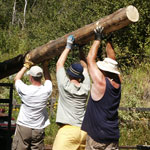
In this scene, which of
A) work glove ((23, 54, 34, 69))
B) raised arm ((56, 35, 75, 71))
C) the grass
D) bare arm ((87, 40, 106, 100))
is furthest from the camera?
the grass

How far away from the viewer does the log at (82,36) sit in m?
5.13

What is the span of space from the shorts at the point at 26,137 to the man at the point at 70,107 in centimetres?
72

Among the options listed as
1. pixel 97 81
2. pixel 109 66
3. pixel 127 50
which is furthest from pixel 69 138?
pixel 127 50

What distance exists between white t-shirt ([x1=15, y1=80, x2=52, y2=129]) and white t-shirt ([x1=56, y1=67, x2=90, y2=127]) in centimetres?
57

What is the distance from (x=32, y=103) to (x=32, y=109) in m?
0.10

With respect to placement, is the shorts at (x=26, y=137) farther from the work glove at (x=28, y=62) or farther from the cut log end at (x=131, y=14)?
the cut log end at (x=131, y=14)

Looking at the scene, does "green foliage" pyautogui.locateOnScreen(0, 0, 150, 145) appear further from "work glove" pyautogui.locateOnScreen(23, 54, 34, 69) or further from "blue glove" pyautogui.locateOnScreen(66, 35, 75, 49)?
"blue glove" pyautogui.locateOnScreen(66, 35, 75, 49)

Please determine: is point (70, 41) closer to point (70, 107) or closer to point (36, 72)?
point (36, 72)

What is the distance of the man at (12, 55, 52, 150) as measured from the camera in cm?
575

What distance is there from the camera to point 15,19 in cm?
3500

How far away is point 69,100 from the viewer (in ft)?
17.0

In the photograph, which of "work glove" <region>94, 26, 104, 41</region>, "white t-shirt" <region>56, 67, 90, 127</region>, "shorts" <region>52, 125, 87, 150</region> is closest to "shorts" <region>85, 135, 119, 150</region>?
"shorts" <region>52, 125, 87, 150</region>

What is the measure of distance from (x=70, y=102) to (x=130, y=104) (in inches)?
219

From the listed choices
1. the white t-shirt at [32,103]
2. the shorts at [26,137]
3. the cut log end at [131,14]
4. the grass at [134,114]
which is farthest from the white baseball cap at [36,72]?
the grass at [134,114]
